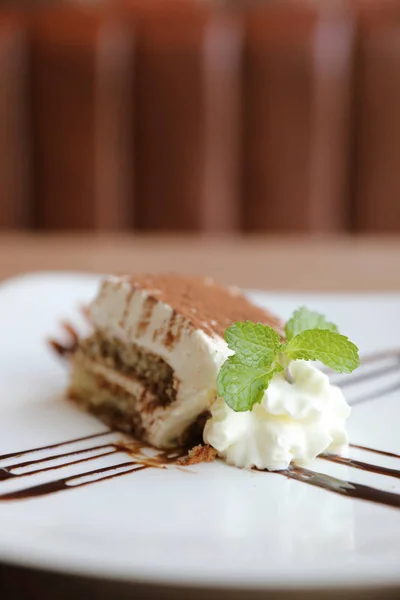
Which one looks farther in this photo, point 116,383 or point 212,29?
point 212,29

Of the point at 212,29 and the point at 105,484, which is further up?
the point at 212,29

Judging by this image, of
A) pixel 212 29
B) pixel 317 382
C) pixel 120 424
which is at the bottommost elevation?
pixel 120 424

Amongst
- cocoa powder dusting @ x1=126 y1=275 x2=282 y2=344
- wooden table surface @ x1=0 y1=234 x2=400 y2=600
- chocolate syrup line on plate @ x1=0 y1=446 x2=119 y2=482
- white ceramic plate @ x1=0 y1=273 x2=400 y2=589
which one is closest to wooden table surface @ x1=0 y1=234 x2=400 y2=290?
wooden table surface @ x1=0 y1=234 x2=400 y2=600

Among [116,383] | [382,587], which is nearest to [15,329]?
[116,383]

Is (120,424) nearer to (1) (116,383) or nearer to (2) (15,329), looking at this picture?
(1) (116,383)

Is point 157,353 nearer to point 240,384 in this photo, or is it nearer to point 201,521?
point 240,384

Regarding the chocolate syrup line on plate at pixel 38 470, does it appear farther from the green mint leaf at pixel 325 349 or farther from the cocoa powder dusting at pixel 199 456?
the green mint leaf at pixel 325 349

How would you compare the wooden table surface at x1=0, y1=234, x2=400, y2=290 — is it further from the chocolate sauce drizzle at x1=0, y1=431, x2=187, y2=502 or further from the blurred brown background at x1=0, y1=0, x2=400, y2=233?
the chocolate sauce drizzle at x1=0, y1=431, x2=187, y2=502
